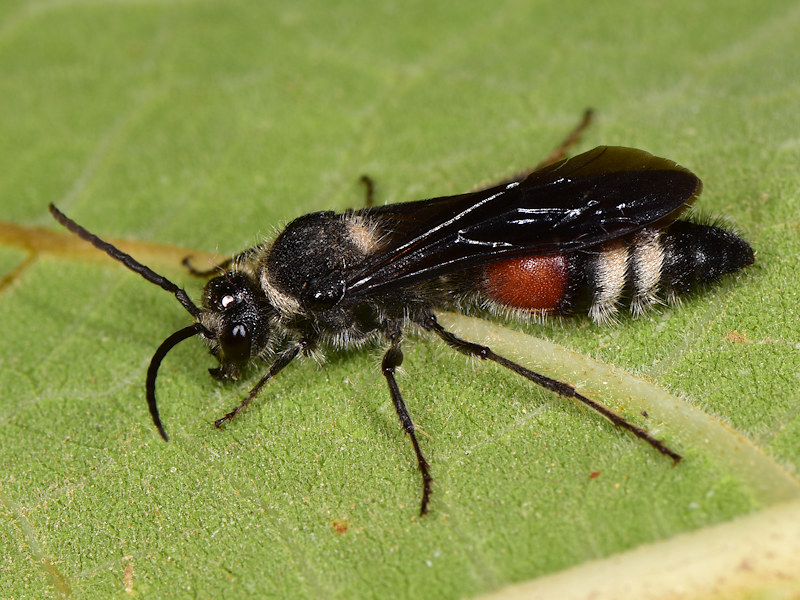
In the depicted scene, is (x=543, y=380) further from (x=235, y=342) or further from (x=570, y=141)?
(x=570, y=141)

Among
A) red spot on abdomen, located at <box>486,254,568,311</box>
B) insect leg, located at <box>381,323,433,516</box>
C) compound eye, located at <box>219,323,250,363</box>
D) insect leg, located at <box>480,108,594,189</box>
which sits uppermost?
insect leg, located at <box>480,108,594,189</box>

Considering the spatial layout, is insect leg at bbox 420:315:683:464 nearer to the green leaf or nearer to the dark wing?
the green leaf

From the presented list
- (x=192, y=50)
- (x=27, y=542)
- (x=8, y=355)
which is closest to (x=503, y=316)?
(x=27, y=542)

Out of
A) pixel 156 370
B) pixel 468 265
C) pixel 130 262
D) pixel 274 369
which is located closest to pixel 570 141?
pixel 468 265

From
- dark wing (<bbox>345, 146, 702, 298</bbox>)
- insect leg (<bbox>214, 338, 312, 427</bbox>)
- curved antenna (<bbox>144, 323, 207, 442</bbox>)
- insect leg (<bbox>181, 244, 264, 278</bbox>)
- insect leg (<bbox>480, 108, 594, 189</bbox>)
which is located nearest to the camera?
dark wing (<bbox>345, 146, 702, 298</bbox>)

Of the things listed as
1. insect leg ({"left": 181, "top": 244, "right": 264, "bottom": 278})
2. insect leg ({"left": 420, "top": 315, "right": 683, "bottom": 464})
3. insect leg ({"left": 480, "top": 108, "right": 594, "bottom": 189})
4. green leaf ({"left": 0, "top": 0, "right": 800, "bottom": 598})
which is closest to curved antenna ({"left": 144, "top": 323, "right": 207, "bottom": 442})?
green leaf ({"left": 0, "top": 0, "right": 800, "bottom": 598})

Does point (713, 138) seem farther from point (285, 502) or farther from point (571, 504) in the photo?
point (285, 502)

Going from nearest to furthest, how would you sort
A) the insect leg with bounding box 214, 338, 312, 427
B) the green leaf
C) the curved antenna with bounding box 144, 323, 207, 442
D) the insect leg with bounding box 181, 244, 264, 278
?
the green leaf < the curved antenna with bounding box 144, 323, 207, 442 < the insect leg with bounding box 214, 338, 312, 427 < the insect leg with bounding box 181, 244, 264, 278
